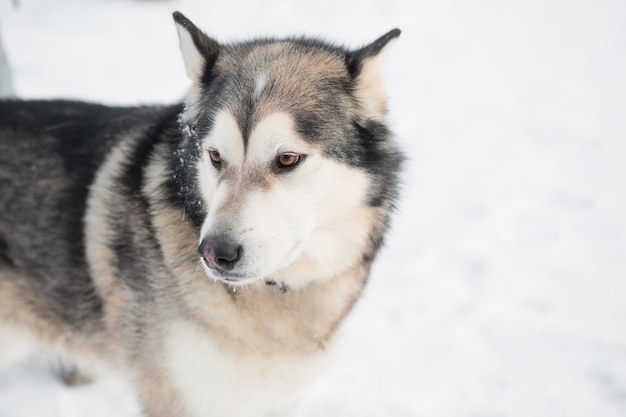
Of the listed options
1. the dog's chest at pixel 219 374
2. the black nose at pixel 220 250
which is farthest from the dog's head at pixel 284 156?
the dog's chest at pixel 219 374

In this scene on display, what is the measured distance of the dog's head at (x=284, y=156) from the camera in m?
1.93

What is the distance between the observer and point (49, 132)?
8.54ft

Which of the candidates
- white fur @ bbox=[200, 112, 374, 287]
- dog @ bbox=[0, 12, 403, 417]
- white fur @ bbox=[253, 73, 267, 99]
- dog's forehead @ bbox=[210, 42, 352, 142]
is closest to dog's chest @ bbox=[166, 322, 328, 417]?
dog @ bbox=[0, 12, 403, 417]

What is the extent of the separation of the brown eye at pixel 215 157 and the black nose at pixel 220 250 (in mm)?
362

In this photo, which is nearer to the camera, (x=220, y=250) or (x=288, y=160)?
(x=220, y=250)

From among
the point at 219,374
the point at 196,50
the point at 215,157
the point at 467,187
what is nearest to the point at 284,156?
the point at 215,157

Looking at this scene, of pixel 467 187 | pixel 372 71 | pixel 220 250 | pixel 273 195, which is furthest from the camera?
pixel 467 187

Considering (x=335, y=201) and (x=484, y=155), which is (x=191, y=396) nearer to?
(x=335, y=201)

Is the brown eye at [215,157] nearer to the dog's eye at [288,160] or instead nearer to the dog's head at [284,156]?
the dog's head at [284,156]

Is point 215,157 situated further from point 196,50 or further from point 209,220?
point 196,50

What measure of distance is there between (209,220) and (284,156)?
385 mm

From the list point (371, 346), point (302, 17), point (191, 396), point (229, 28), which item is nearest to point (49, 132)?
point (191, 396)

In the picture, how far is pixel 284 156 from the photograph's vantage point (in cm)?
203

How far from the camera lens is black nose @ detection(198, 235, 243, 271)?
1.85 m
